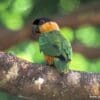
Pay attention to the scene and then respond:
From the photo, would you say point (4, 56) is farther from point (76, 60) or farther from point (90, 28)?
point (90, 28)

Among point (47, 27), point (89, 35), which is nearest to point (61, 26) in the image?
point (89, 35)

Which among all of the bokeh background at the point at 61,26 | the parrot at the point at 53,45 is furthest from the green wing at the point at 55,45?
the bokeh background at the point at 61,26

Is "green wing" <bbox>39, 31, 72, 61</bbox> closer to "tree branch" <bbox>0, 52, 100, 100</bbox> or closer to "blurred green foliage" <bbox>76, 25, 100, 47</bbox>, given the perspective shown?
"tree branch" <bbox>0, 52, 100, 100</bbox>

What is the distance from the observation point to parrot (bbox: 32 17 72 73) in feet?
8.48

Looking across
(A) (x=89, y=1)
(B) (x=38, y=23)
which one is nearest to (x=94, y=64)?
(A) (x=89, y=1)

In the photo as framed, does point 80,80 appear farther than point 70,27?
No

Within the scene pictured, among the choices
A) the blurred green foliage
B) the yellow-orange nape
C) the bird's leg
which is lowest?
the bird's leg

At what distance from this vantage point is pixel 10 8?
511 centimetres

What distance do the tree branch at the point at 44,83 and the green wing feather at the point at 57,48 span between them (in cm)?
7

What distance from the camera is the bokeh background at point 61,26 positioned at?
Answer: 4.72m

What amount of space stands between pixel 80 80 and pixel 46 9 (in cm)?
280

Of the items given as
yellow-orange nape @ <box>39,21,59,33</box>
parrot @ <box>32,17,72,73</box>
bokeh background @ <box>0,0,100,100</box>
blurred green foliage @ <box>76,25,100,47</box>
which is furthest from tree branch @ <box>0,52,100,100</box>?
blurred green foliage @ <box>76,25,100,47</box>

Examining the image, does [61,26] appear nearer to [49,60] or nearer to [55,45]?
[55,45]

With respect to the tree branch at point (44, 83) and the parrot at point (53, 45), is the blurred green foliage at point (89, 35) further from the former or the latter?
the tree branch at point (44, 83)
